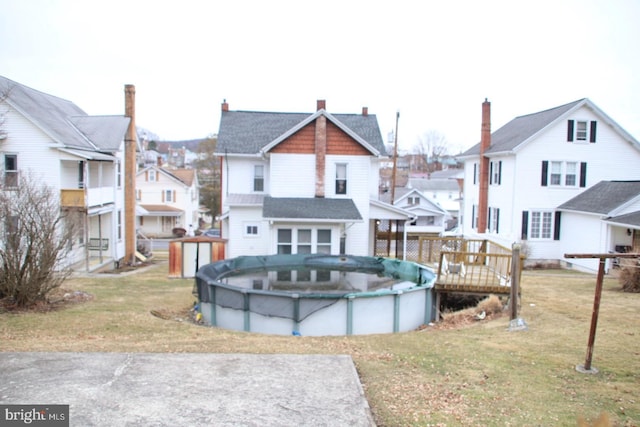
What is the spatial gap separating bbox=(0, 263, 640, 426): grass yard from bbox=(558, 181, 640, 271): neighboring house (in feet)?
35.2

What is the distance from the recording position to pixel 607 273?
23562 millimetres

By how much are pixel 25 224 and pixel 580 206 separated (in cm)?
2504

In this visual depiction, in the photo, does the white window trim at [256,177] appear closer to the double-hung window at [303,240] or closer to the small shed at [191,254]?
the double-hung window at [303,240]

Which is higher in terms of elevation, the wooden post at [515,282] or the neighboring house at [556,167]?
the neighboring house at [556,167]

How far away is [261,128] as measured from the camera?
92.7 ft

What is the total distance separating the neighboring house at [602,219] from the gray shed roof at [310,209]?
11.9 meters

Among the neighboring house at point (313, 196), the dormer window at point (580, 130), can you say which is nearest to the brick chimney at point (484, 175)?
the dormer window at point (580, 130)

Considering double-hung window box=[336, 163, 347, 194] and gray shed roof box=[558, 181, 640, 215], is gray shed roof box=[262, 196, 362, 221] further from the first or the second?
gray shed roof box=[558, 181, 640, 215]

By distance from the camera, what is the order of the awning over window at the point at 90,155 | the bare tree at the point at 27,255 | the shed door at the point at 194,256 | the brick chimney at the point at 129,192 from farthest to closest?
the brick chimney at the point at 129,192
the awning over window at the point at 90,155
the shed door at the point at 194,256
the bare tree at the point at 27,255

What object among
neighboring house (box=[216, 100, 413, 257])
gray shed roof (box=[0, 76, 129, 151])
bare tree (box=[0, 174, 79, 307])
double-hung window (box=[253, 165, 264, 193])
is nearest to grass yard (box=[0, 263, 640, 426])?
bare tree (box=[0, 174, 79, 307])

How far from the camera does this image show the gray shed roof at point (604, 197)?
80.4 ft

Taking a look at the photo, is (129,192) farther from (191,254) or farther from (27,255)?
(27,255)

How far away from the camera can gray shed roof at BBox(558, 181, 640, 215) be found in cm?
2450

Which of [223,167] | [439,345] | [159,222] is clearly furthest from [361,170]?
[159,222]
